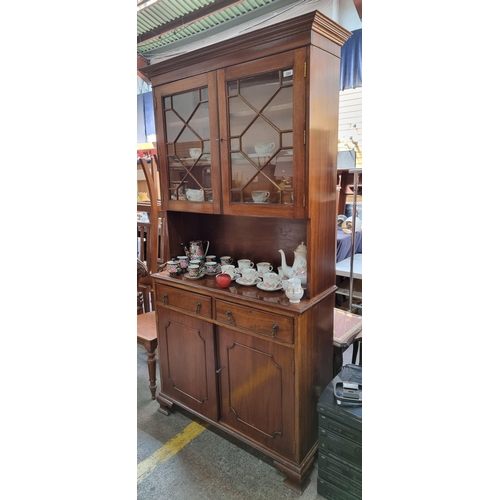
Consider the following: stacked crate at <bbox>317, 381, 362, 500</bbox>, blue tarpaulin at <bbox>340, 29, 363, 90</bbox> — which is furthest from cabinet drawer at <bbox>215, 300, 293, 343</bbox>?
blue tarpaulin at <bbox>340, 29, 363, 90</bbox>

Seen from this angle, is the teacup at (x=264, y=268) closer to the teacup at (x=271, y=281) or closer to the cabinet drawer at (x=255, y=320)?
the teacup at (x=271, y=281)

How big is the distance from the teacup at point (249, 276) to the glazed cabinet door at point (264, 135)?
12.8 inches

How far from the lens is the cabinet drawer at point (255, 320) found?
4.95 feet

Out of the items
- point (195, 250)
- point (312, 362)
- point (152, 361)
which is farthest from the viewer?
point (152, 361)

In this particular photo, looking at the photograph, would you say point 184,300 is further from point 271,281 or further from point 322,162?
point 322,162

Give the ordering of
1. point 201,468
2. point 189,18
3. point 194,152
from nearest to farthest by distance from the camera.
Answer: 1. point 201,468
2. point 194,152
3. point 189,18

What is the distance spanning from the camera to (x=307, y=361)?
1.57 meters

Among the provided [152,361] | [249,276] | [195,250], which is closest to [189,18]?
[195,250]

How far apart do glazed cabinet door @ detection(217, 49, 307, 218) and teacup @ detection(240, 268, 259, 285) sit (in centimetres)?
33

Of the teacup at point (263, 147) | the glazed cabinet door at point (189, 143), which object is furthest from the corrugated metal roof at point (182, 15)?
the teacup at point (263, 147)

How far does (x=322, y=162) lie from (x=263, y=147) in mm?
279

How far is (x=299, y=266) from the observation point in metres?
1.70
